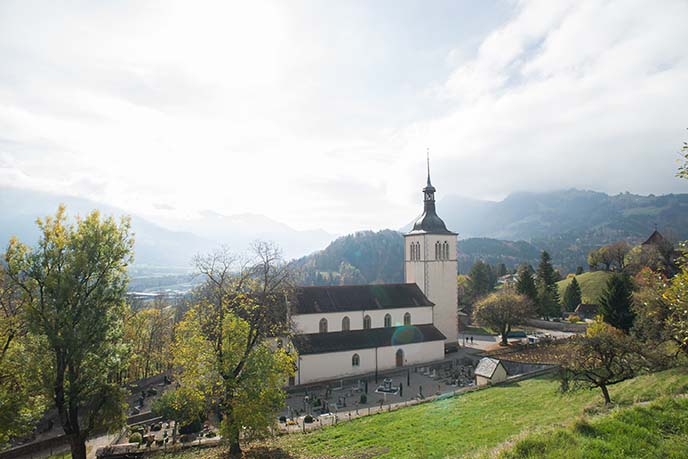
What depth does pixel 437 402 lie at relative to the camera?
22531mm

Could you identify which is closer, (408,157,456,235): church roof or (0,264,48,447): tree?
(0,264,48,447): tree

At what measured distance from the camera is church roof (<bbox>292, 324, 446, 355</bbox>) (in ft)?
101

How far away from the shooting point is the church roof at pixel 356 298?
107 feet

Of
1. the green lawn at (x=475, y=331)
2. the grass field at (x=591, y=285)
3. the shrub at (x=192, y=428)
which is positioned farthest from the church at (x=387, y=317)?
the grass field at (x=591, y=285)

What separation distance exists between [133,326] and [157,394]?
762 centimetres

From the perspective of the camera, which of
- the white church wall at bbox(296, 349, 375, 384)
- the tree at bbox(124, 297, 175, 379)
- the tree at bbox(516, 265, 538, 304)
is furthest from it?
the tree at bbox(516, 265, 538, 304)

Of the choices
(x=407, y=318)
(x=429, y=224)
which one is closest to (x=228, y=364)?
(x=407, y=318)

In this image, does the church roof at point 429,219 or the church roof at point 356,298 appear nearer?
the church roof at point 356,298

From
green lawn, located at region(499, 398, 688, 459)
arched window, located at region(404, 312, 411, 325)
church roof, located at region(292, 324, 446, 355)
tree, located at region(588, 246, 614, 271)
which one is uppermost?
tree, located at region(588, 246, 614, 271)

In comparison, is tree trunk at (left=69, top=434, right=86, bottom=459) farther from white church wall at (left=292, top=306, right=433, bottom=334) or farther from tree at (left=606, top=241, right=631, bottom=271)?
tree at (left=606, top=241, right=631, bottom=271)

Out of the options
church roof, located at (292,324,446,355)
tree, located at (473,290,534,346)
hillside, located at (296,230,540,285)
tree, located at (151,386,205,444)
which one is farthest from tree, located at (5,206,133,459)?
hillside, located at (296,230,540,285)

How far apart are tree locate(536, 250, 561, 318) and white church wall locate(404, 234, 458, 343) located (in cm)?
2333

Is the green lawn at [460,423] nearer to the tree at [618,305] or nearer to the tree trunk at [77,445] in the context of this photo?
the tree trunk at [77,445]

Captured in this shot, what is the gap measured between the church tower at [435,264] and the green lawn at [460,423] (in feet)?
58.4
